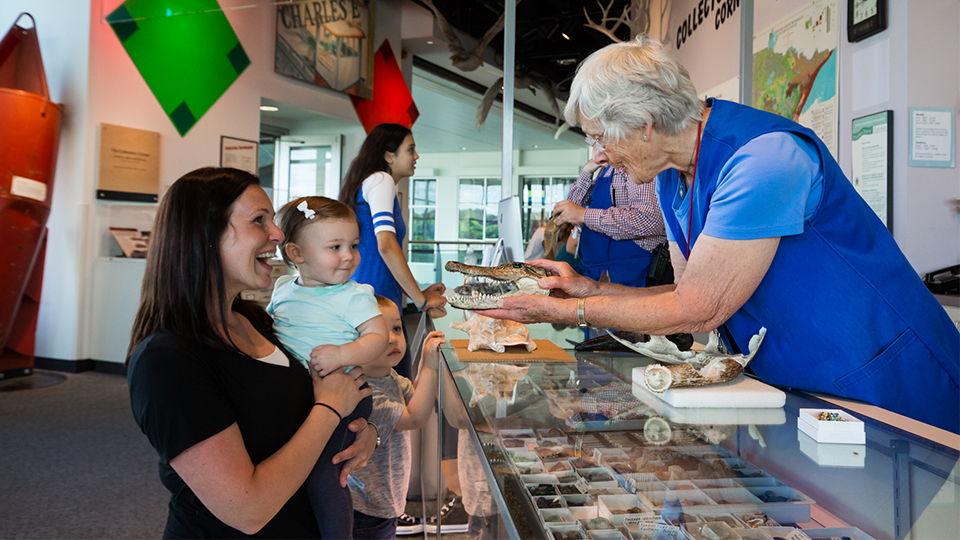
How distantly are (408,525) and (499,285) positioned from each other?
1.37m

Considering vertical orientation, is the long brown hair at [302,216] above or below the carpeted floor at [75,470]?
above

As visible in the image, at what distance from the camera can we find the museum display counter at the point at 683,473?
2.17 feet

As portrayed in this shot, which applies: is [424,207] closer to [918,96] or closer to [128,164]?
[128,164]

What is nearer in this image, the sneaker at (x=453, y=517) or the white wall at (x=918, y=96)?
the sneaker at (x=453, y=517)

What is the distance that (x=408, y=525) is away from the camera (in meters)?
2.46

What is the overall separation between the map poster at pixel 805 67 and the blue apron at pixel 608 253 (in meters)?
1.41

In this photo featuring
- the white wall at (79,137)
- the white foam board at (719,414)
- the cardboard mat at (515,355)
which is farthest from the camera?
the white wall at (79,137)

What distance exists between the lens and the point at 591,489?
0.75 metres

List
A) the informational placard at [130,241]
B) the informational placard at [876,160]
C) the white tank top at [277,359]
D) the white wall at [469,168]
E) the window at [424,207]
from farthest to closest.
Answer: the window at [424,207] → the white wall at [469,168] → the informational placard at [130,241] → the informational placard at [876,160] → the white tank top at [277,359]

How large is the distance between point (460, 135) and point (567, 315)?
15747mm

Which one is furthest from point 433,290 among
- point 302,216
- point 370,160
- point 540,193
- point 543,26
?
point 540,193

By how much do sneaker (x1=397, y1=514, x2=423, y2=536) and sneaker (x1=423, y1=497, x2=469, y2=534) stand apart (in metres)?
0.91

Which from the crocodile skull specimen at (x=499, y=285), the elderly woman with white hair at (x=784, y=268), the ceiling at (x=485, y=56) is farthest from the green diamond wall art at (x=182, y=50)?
the elderly woman with white hair at (x=784, y=268)

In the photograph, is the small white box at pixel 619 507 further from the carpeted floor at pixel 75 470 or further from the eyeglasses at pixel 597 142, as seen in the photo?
the eyeglasses at pixel 597 142
